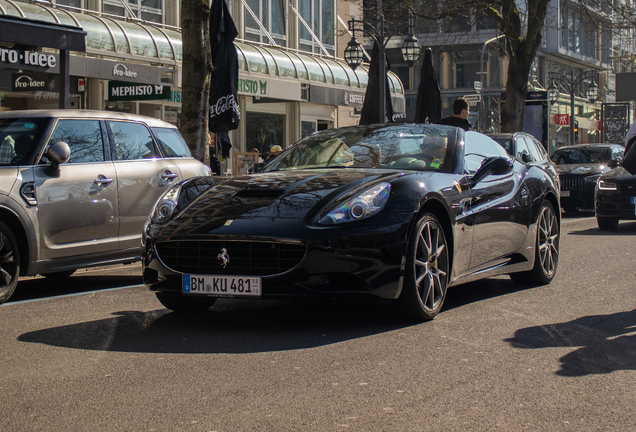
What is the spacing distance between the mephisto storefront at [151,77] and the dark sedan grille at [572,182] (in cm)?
861

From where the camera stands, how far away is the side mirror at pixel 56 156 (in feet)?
23.2

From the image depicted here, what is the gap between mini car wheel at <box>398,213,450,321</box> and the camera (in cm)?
549

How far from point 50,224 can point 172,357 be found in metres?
2.90

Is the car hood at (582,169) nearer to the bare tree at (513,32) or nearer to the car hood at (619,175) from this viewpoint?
the car hood at (619,175)

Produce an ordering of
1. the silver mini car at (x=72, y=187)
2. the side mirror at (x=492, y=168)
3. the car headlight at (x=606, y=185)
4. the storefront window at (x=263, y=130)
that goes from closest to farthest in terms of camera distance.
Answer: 1. the side mirror at (x=492, y=168)
2. the silver mini car at (x=72, y=187)
3. the car headlight at (x=606, y=185)
4. the storefront window at (x=263, y=130)

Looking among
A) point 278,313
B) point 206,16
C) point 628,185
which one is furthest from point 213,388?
point 628,185

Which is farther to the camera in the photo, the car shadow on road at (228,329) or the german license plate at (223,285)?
the german license plate at (223,285)

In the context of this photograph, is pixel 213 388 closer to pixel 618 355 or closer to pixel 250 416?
pixel 250 416

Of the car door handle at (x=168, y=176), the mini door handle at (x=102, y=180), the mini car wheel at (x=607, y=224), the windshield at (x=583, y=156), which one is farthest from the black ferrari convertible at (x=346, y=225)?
the windshield at (x=583, y=156)

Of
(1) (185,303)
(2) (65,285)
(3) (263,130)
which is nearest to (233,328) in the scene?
(1) (185,303)

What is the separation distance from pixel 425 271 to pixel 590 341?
1141 mm

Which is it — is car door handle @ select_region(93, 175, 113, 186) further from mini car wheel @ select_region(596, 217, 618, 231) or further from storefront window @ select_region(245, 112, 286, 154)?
storefront window @ select_region(245, 112, 286, 154)

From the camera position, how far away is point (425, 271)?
568 cm

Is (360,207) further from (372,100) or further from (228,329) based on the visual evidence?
(372,100)
